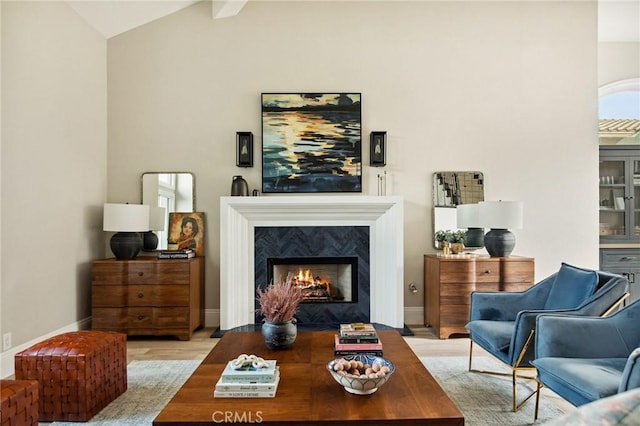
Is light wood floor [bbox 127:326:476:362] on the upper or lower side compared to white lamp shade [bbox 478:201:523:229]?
lower

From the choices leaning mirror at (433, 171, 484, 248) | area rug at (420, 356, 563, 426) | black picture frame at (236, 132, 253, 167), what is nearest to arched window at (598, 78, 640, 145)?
leaning mirror at (433, 171, 484, 248)

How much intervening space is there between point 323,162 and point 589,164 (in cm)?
279

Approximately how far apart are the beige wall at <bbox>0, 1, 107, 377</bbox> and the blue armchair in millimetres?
3466

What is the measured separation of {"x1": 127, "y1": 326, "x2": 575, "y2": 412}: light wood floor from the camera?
3.59 meters

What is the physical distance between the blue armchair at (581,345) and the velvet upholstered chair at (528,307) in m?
0.18

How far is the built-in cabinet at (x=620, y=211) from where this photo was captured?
473cm

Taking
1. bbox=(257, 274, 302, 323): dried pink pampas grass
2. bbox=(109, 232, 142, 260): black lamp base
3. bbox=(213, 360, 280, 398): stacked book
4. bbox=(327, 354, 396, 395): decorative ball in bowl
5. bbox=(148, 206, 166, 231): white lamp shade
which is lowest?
bbox=(213, 360, 280, 398): stacked book

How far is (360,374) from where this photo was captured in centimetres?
181

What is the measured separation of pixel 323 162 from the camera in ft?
14.9

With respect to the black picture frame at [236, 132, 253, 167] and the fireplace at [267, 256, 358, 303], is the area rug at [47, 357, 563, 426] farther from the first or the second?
the black picture frame at [236, 132, 253, 167]

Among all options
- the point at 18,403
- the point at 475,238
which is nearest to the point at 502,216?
the point at 475,238

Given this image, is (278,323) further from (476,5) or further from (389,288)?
(476,5)

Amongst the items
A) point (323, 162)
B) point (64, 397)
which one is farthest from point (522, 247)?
point (64, 397)

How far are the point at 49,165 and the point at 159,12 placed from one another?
197cm
